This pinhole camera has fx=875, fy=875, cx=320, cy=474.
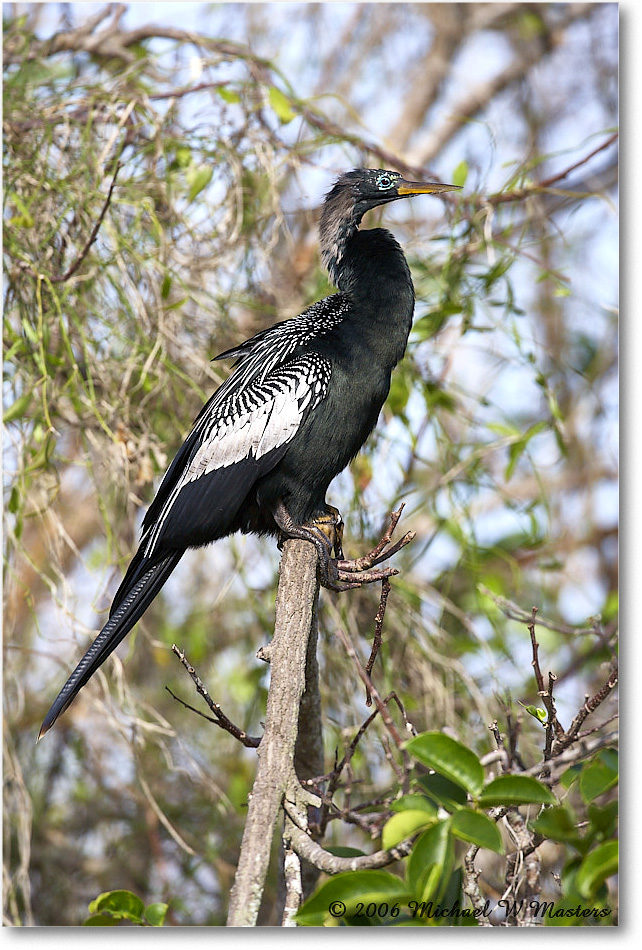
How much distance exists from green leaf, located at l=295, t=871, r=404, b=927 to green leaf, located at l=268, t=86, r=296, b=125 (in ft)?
4.98

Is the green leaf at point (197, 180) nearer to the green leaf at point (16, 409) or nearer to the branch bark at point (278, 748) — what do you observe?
the green leaf at point (16, 409)

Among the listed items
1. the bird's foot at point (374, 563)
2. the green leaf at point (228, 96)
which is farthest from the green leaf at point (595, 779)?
the green leaf at point (228, 96)

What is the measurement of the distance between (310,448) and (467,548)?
80 cm

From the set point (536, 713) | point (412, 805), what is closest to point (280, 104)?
point (536, 713)

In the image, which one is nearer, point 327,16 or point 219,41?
point 219,41

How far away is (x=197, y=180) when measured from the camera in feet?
6.07

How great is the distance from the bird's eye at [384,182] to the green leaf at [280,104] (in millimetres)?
372

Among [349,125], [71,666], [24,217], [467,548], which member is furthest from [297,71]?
[71,666]

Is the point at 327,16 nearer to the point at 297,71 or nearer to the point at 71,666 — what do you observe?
the point at 297,71

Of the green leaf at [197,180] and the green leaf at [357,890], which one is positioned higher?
the green leaf at [197,180]

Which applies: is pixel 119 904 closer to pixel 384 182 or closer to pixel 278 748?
pixel 278 748

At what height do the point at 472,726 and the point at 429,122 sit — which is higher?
the point at 429,122

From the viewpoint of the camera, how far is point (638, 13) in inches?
61.7

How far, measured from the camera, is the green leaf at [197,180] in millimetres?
1851
